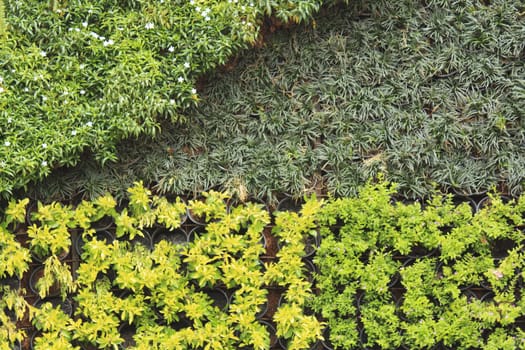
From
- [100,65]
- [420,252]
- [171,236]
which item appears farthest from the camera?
[171,236]

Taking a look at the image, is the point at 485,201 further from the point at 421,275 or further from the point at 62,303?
the point at 62,303

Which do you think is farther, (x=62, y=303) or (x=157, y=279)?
(x=62, y=303)

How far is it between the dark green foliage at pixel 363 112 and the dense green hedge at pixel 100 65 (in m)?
0.22

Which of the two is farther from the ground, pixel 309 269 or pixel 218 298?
pixel 309 269

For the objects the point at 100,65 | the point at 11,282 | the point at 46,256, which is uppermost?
the point at 100,65

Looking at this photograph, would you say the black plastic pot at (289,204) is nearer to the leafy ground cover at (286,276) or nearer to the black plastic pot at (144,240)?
the leafy ground cover at (286,276)

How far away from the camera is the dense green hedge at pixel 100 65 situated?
124 inches

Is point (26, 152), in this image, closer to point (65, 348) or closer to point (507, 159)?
point (65, 348)

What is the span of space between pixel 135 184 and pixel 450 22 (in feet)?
6.77

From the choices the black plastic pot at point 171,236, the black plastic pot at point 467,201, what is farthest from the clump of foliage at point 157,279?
the black plastic pot at point 467,201

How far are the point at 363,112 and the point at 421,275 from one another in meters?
0.98

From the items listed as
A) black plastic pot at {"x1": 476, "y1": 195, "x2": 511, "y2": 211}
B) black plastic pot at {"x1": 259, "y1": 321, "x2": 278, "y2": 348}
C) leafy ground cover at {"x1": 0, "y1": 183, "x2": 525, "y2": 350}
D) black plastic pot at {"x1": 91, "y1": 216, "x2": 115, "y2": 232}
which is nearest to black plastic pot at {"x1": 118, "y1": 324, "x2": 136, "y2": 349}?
leafy ground cover at {"x1": 0, "y1": 183, "x2": 525, "y2": 350}

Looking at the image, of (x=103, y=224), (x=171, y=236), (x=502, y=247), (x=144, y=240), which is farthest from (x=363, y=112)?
(x=103, y=224)

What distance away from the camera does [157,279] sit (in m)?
3.25
